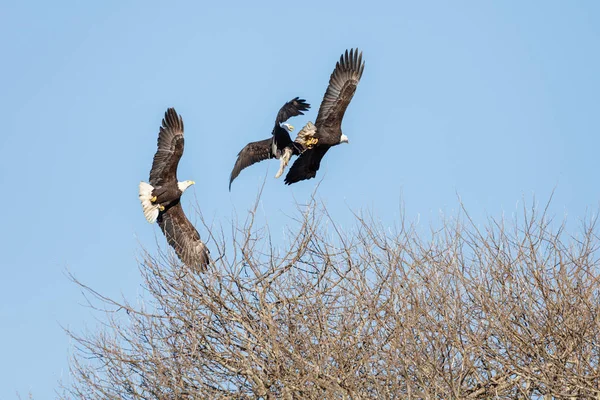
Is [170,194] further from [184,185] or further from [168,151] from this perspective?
[168,151]

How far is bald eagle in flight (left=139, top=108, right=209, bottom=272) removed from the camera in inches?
539

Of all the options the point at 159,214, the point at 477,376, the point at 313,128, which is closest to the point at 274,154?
the point at 313,128

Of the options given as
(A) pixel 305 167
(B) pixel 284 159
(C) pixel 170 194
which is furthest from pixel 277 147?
(C) pixel 170 194

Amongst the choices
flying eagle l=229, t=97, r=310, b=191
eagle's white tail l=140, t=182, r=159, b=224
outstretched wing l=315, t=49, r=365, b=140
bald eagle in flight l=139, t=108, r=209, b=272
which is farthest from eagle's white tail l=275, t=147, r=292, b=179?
eagle's white tail l=140, t=182, r=159, b=224

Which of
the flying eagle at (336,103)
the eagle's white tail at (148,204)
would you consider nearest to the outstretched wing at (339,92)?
the flying eagle at (336,103)

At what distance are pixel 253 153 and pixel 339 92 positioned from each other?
1512 mm

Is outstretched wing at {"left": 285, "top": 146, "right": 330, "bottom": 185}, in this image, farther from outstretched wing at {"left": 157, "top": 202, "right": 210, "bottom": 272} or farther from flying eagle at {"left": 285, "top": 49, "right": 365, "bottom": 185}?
outstretched wing at {"left": 157, "top": 202, "right": 210, "bottom": 272}

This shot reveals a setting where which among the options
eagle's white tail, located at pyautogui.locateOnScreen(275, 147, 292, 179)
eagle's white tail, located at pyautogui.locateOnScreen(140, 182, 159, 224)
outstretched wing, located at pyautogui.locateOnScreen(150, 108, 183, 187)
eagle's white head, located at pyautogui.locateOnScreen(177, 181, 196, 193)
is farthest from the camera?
eagle's white head, located at pyautogui.locateOnScreen(177, 181, 196, 193)

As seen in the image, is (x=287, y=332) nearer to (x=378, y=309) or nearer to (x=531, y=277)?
(x=378, y=309)

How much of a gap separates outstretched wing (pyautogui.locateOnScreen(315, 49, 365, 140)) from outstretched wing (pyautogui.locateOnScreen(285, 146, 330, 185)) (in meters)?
0.54

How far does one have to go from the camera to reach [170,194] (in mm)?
13977

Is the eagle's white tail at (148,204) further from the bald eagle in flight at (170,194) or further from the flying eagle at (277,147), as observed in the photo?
the flying eagle at (277,147)

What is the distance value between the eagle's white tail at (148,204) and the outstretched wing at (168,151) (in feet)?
0.32

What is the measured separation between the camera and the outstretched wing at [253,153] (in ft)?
46.7
